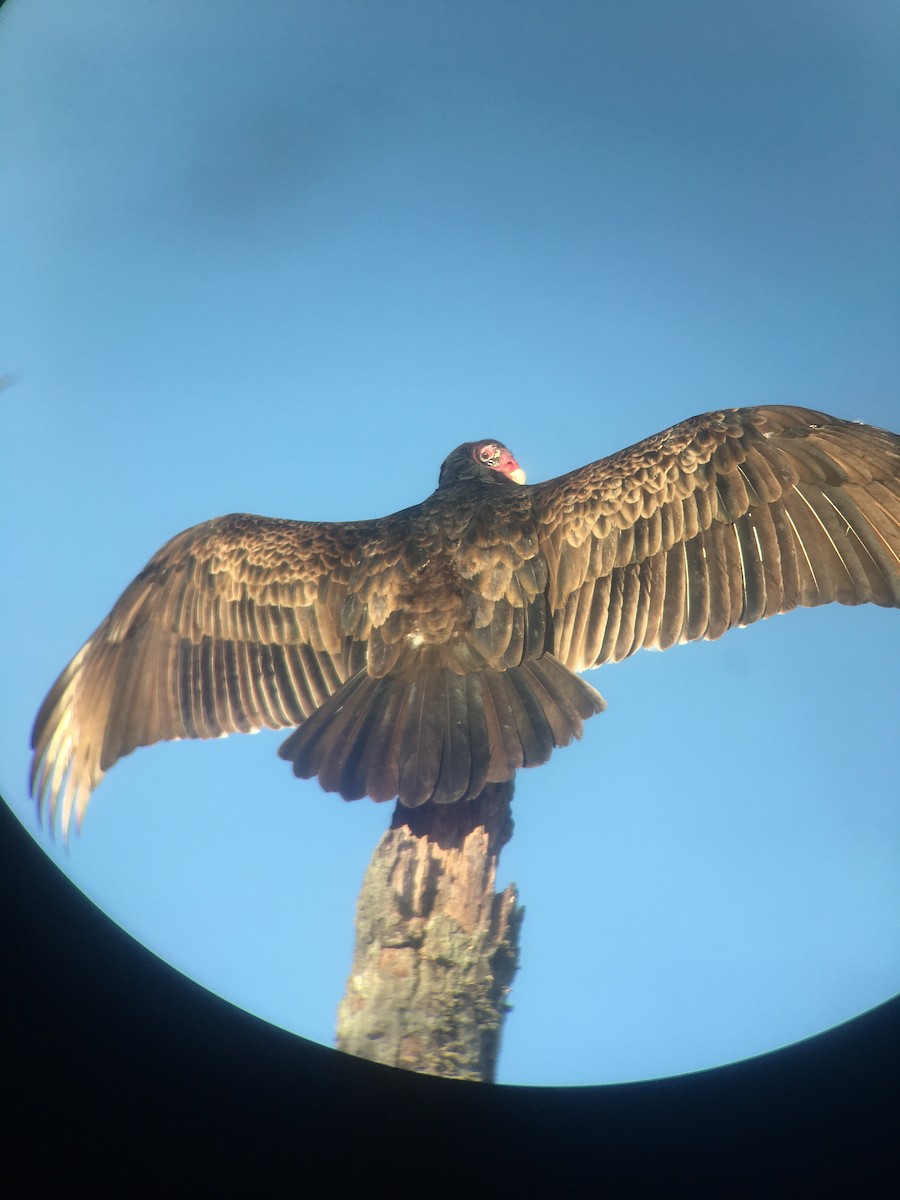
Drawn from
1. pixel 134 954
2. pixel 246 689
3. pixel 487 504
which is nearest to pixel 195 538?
pixel 246 689

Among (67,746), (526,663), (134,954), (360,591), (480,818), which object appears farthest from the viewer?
(67,746)

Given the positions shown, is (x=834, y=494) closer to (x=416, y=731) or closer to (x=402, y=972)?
(x=416, y=731)

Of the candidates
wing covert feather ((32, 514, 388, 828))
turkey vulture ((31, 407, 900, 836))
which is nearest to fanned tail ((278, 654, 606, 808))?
turkey vulture ((31, 407, 900, 836))

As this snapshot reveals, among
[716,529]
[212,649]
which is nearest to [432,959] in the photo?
[212,649]

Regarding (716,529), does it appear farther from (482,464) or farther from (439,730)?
(439,730)

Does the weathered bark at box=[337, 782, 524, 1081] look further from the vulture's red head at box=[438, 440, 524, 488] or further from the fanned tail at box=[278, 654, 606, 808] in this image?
the vulture's red head at box=[438, 440, 524, 488]
